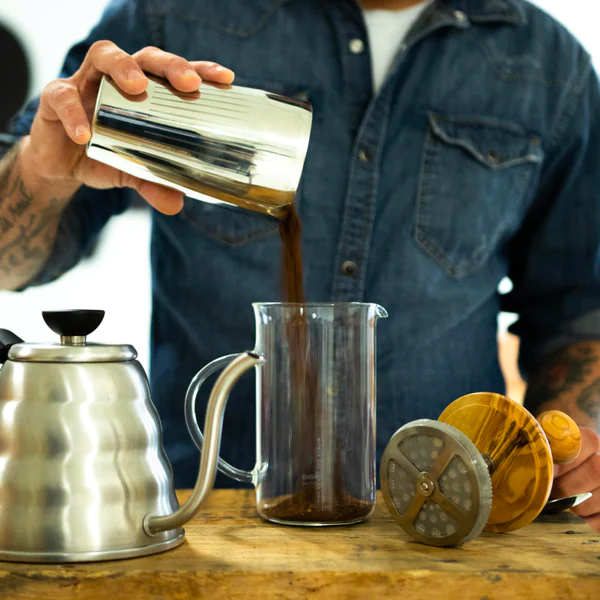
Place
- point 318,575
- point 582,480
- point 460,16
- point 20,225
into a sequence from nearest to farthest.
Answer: point 318,575 < point 582,480 < point 20,225 < point 460,16

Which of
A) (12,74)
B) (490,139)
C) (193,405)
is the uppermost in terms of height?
(12,74)

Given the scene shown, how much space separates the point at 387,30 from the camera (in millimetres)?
1480

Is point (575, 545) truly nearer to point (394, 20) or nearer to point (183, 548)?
point (183, 548)

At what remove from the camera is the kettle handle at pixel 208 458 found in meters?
0.68

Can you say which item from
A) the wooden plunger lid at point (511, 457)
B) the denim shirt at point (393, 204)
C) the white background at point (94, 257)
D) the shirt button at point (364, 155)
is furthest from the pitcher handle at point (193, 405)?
the white background at point (94, 257)

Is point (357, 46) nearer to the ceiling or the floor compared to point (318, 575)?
nearer to the ceiling

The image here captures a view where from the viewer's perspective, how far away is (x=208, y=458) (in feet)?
2.23

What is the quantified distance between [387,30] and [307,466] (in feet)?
3.12

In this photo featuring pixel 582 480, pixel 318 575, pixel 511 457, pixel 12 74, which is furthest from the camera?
pixel 12 74

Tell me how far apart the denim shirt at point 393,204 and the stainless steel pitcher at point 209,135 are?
0.54m

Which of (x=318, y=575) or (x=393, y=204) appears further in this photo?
(x=393, y=204)

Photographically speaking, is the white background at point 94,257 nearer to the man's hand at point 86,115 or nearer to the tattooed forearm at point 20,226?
the tattooed forearm at point 20,226

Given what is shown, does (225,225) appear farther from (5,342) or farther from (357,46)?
(5,342)

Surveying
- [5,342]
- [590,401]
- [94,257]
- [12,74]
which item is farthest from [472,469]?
[12,74]
